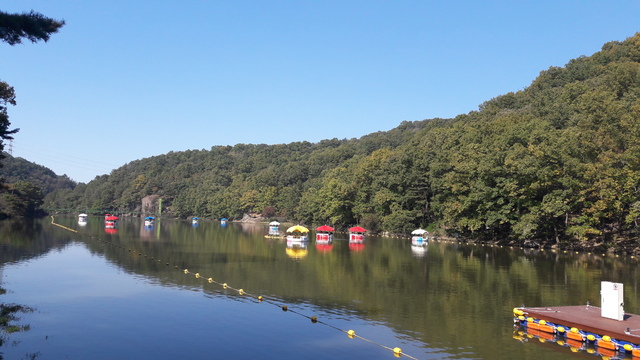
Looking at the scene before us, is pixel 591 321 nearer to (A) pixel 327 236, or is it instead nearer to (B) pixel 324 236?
(B) pixel 324 236

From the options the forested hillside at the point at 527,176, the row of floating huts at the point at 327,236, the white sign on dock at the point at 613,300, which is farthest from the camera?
the row of floating huts at the point at 327,236

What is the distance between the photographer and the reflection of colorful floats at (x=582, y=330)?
54.9 ft

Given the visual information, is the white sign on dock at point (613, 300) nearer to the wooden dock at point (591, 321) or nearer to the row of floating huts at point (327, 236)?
the wooden dock at point (591, 321)

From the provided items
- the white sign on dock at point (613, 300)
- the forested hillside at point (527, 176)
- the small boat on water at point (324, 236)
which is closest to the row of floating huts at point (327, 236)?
the small boat on water at point (324, 236)

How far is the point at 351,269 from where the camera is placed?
38.0 m

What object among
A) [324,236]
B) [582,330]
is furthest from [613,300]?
[324,236]

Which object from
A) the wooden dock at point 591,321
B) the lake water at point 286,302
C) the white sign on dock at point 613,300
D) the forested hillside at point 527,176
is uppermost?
the forested hillside at point 527,176

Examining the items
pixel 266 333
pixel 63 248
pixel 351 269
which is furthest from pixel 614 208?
pixel 63 248

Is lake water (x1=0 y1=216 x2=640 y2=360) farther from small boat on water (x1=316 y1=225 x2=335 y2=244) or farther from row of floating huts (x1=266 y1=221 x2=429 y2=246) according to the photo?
small boat on water (x1=316 y1=225 x2=335 y2=244)

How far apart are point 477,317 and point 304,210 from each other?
94.9 metres

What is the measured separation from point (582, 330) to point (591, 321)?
87cm

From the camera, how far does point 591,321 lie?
18641mm

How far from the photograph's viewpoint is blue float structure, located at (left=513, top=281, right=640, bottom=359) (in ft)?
55.1

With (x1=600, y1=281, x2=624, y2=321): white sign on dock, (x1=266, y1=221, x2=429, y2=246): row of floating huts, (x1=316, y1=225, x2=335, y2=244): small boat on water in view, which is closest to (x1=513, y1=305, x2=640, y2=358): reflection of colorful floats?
(x1=600, y1=281, x2=624, y2=321): white sign on dock
